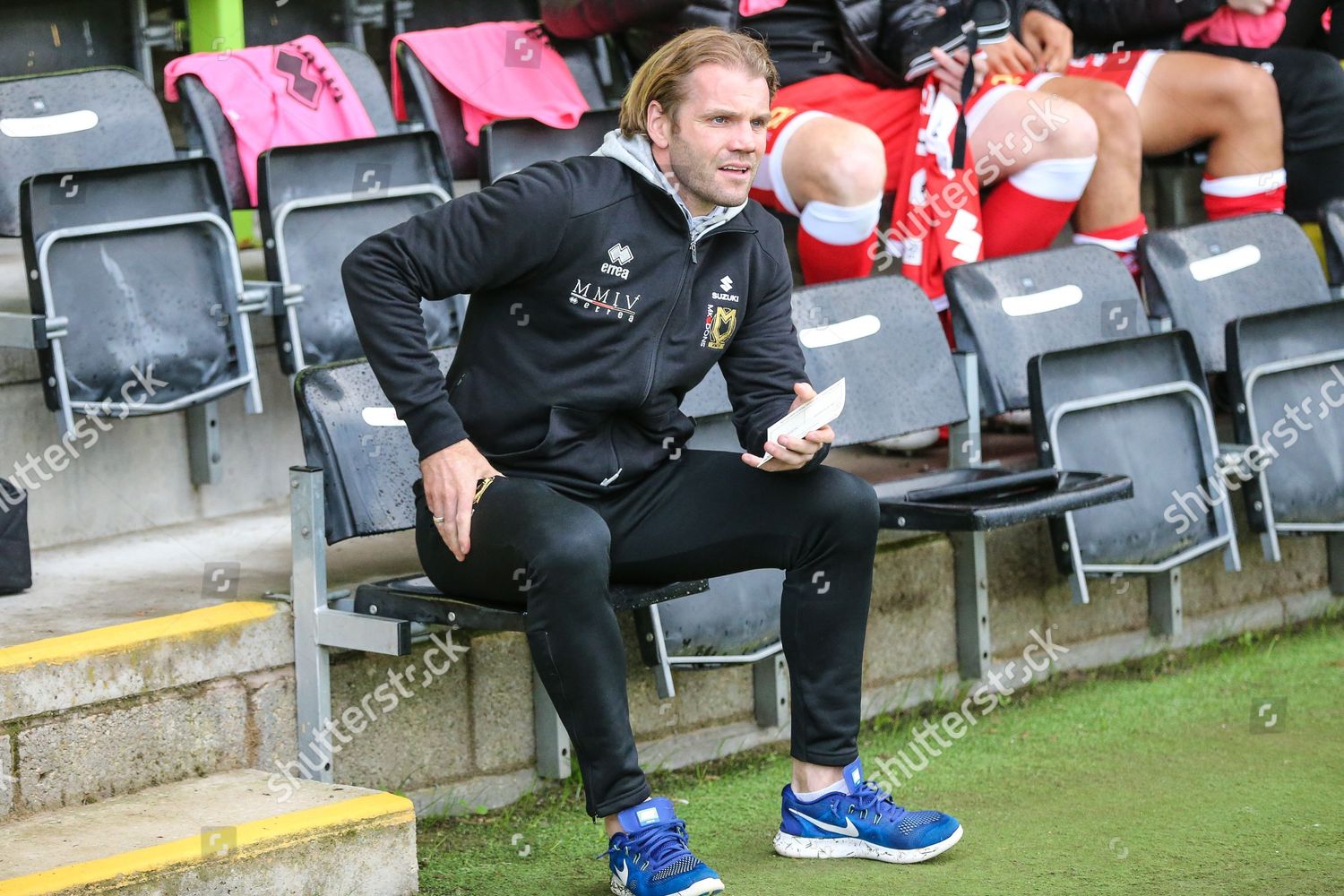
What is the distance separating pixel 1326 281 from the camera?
4203mm

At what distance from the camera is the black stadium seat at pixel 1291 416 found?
144 inches

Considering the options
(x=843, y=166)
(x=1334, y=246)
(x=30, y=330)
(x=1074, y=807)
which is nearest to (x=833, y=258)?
(x=843, y=166)

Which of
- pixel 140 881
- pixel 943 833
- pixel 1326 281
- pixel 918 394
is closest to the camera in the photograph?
pixel 140 881

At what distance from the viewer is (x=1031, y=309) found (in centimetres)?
356

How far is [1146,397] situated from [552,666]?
1631mm

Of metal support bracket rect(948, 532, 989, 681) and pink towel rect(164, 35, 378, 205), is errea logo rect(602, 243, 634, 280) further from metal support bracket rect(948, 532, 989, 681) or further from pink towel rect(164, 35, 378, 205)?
pink towel rect(164, 35, 378, 205)

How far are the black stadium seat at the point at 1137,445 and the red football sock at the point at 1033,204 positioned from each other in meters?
0.50

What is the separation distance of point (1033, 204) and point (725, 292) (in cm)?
155

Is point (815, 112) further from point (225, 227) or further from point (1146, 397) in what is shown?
point (225, 227)

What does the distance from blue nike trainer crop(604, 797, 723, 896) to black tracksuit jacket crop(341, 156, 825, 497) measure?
1.58 feet

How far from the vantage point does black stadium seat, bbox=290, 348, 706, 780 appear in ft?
8.54

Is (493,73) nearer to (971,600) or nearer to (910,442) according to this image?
(910,442)

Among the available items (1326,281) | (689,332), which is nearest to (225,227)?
(689,332)

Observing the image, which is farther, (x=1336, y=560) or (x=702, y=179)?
(x=1336, y=560)
